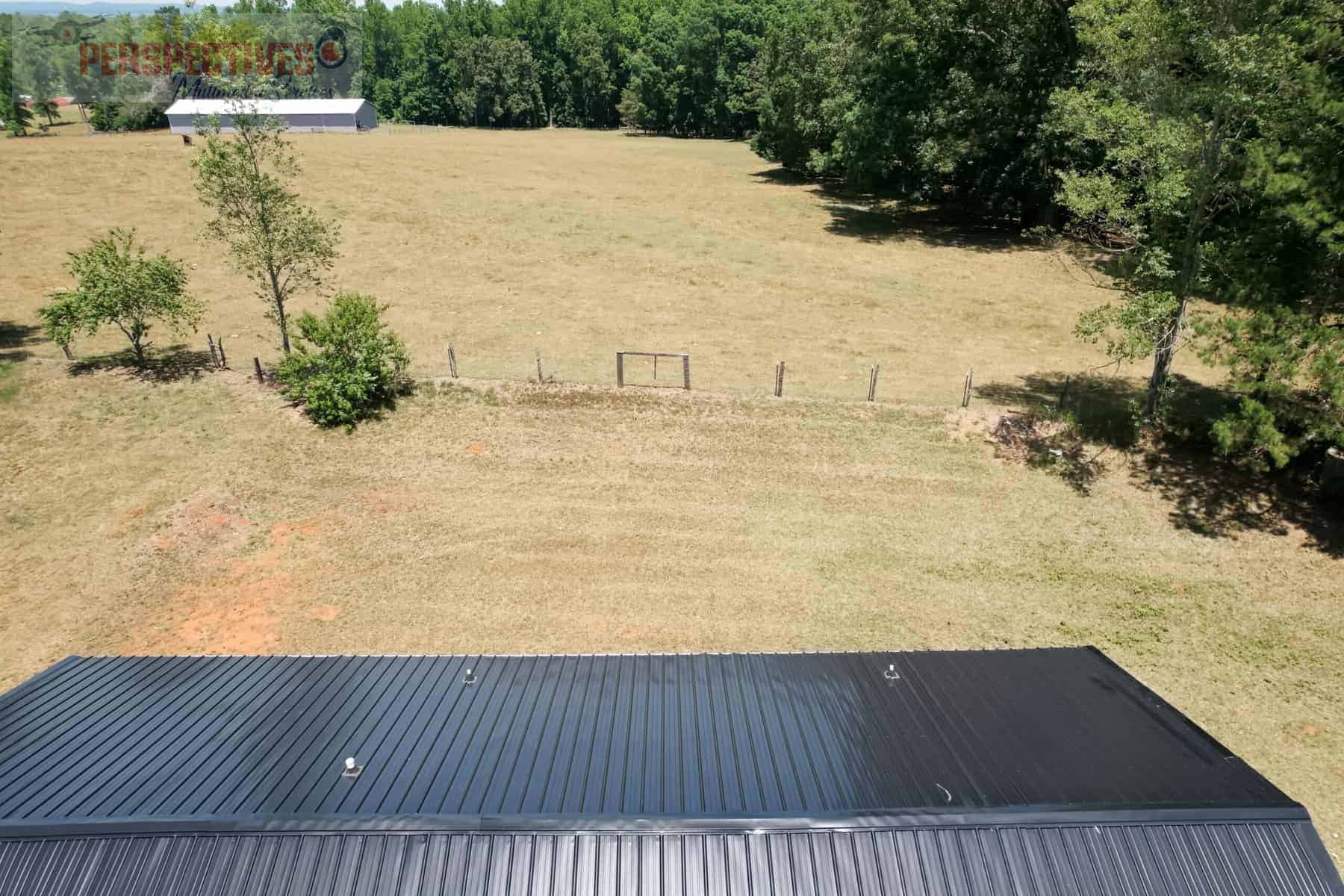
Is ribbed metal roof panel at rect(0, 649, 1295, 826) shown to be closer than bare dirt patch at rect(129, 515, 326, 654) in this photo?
Yes

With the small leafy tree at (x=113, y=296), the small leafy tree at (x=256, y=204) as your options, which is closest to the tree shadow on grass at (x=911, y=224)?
the small leafy tree at (x=256, y=204)

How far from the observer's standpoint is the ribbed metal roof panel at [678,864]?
19.4ft

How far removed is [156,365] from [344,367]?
7426 millimetres

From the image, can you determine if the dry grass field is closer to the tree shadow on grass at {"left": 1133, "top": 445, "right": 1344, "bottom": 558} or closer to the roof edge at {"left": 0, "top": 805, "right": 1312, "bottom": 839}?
the tree shadow on grass at {"left": 1133, "top": 445, "right": 1344, "bottom": 558}

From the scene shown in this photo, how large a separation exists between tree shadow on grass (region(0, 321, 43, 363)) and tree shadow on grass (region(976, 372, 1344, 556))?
27.6 metres

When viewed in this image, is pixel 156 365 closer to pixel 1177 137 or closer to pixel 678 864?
pixel 678 864

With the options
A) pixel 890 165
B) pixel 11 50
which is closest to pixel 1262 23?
pixel 890 165

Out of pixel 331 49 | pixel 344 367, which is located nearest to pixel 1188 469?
pixel 344 367

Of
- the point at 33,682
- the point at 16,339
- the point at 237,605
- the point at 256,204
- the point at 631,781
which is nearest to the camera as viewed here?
the point at 631,781

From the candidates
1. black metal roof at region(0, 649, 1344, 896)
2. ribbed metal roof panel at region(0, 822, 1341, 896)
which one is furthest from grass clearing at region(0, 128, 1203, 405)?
ribbed metal roof panel at region(0, 822, 1341, 896)

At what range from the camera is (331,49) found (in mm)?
104688

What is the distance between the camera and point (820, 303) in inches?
1157

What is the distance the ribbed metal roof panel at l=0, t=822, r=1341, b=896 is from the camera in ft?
19.4

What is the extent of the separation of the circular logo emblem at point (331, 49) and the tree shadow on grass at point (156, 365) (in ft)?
319
